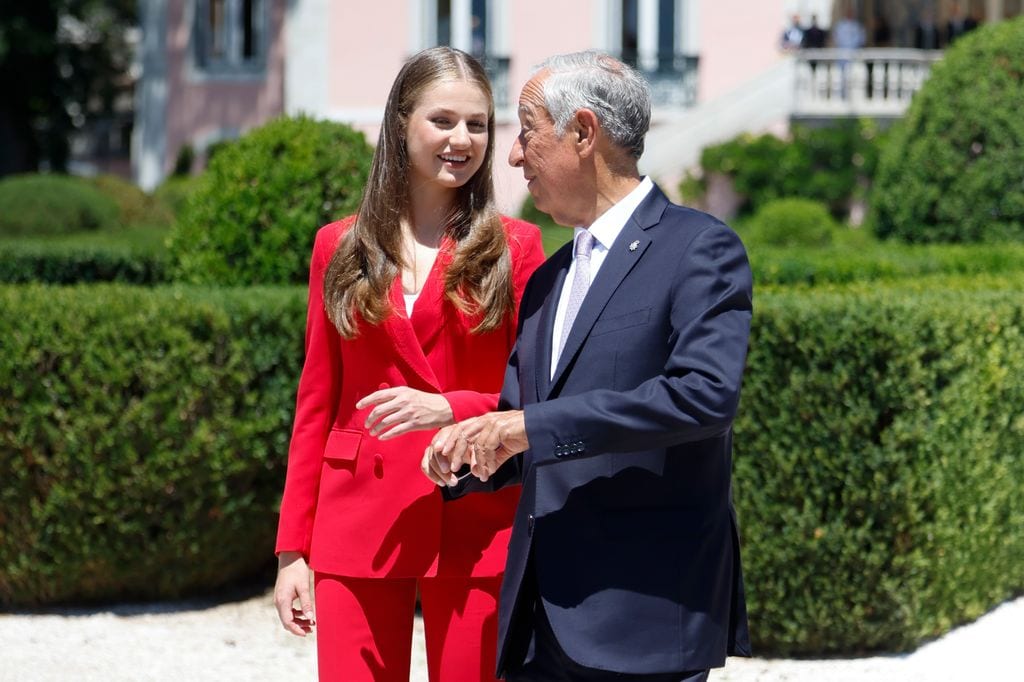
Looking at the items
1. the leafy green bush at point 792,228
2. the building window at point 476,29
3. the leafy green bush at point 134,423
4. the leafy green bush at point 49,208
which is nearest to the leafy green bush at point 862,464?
the leafy green bush at point 134,423

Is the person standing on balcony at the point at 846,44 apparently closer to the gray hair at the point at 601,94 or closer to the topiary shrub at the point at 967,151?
the topiary shrub at the point at 967,151

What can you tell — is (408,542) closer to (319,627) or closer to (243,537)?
(319,627)

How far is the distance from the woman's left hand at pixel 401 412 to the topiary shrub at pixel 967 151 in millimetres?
8232

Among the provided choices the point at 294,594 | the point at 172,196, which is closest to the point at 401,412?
the point at 294,594

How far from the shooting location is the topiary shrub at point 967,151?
33.3 ft

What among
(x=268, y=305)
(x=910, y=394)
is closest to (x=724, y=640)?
(x=910, y=394)

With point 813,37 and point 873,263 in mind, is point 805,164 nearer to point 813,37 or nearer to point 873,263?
point 813,37

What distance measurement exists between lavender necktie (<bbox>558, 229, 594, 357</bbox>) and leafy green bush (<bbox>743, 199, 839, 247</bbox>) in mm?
10961

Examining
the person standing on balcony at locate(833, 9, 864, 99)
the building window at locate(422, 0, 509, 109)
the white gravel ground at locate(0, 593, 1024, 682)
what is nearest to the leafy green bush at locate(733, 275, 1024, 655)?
the white gravel ground at locate(0, 593, 1024, 682)

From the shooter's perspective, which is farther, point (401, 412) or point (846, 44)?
point (846, 44)

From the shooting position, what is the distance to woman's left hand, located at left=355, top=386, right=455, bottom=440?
2684mm

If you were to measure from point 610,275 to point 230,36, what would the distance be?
25436mm

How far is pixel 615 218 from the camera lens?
2.72m

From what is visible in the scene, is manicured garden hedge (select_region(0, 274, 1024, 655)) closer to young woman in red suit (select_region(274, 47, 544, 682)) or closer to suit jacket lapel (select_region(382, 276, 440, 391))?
young woman in red suit (select_region(274, 47, 544, 682))
